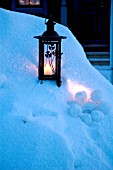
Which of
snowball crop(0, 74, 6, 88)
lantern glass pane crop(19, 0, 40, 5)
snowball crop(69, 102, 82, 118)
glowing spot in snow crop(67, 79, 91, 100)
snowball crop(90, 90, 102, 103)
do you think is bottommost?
snowball crop(69, 102, 82, 118)

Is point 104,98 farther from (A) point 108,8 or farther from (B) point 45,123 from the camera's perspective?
(A) point 108,8

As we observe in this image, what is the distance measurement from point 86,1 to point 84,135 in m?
6.82

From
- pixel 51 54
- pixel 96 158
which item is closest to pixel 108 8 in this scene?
pixel 51 54

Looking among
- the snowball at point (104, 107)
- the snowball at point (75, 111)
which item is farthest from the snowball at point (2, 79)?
the snowball at point (104, 107)

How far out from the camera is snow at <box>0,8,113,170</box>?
4387 mm

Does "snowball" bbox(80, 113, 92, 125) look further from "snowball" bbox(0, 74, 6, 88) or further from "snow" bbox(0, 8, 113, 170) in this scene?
"snowball" bbox(0, 74, 6, 88)

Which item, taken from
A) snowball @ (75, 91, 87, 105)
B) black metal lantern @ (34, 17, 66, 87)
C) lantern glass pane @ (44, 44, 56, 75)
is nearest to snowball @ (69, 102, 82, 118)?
snowball @ (75, 91, 87, 105)

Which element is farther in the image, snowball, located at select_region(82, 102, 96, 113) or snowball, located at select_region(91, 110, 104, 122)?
snowball, located at select_region(82, 102, 96, 113)

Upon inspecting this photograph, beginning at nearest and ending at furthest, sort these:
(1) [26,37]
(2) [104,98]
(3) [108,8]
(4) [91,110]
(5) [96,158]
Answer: (5) [96,158] → (4) [91,110] → (2) [104,98] → (1) [26,37] → (3) [108,8]

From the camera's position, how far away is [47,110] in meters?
5.12

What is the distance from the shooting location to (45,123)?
4.78m

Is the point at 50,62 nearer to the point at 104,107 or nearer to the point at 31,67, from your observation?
the point at 31,67

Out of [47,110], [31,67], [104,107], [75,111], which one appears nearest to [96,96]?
[104,107]

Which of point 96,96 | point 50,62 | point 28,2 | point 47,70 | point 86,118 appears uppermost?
point 28,2
